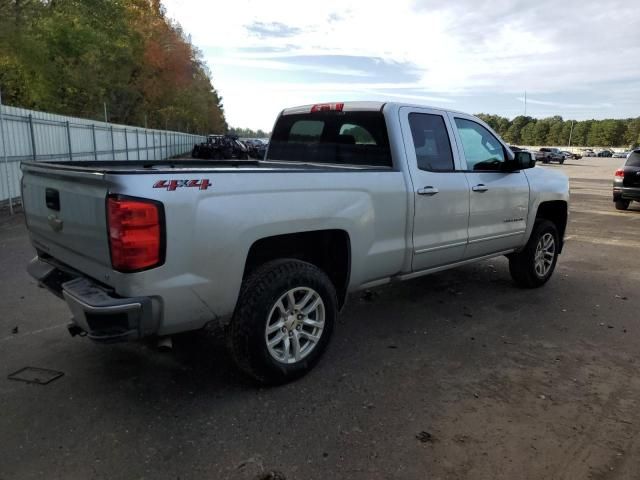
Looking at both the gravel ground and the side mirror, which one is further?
the side mirror

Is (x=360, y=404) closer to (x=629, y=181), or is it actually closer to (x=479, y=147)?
(x=479, y=147)

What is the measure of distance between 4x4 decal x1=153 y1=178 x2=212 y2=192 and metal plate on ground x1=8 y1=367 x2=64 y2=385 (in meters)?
1.75

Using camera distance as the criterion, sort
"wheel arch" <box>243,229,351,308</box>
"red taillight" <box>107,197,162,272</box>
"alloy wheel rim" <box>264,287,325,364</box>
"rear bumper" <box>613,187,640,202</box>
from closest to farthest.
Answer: "red taillight" <box>107,197,162,272</box>, "alloy wheel rim" <box>264,287,325,364</box>, "wheel arch" <box>243,229,351,308</box>, "rear bumper" <box>613,187,640,202</box>

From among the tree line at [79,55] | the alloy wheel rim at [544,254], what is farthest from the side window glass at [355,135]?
the tree line at [79,55]

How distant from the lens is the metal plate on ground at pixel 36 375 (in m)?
3.49

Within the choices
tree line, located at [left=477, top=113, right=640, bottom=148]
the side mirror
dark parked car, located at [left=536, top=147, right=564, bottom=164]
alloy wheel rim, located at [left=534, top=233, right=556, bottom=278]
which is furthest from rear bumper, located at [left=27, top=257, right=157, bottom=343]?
tree line, located at [left=477, top=113, right=640, bottom=148]

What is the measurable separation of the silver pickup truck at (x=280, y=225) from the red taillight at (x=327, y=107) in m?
0.01

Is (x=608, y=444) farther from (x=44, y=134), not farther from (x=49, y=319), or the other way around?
(x=44, y=134)

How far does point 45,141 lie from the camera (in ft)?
41.8

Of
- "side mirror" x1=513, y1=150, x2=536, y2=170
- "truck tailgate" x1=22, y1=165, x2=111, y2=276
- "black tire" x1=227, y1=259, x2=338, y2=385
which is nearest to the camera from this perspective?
"truck tailgate" x1=22, y1=165, x2=111, y2=276

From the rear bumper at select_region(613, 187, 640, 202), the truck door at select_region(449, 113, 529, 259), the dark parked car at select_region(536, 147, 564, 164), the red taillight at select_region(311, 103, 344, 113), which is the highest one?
the red taillight at select_region(311, 103, 344, 113)

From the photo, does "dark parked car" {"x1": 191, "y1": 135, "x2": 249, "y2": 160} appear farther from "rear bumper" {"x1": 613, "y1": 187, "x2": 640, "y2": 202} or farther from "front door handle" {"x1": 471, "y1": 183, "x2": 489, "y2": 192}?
"front door handle" {"x1": 471, "y1": 183, "x2": 489, "y2": 192}

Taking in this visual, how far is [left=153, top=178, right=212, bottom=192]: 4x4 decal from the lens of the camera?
8.91 ft

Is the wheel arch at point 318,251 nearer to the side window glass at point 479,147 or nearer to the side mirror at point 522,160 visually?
the side window glass at point 479,147
